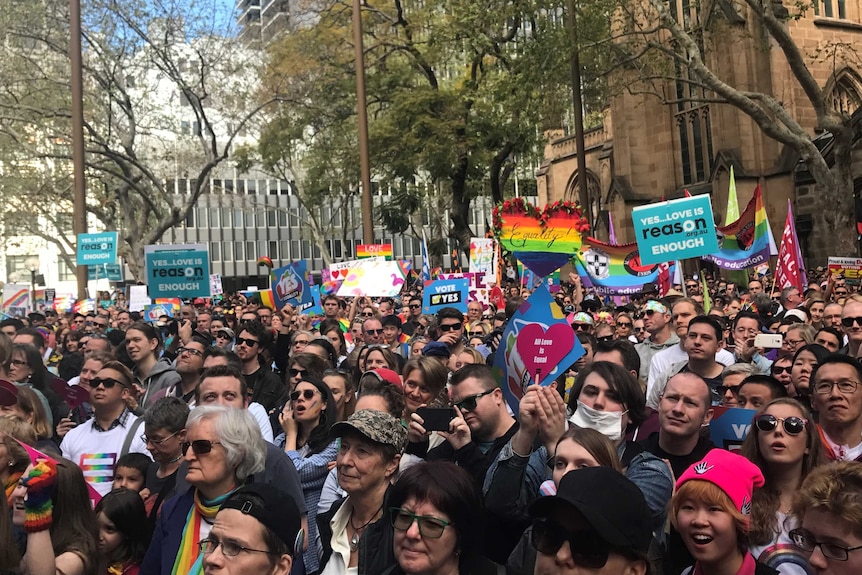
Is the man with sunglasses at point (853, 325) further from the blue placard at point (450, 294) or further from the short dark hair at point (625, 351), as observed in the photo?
the blue placard at point (450, 294)

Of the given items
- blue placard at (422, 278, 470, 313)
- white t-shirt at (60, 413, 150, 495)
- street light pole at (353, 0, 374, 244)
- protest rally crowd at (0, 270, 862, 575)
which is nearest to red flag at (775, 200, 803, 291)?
blue placard at (422, 278, 470, 313)

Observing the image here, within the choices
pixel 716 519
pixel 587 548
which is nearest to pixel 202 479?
pixel 587 548

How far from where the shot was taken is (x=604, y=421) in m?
4.48

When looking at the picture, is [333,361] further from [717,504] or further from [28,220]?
[28,220]

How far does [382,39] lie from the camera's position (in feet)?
85.7

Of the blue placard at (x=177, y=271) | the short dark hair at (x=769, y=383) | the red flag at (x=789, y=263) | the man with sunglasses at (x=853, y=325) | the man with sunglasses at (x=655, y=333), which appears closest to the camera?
the short dark hair at (x=769, y=383)

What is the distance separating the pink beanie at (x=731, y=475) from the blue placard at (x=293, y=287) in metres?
10.9

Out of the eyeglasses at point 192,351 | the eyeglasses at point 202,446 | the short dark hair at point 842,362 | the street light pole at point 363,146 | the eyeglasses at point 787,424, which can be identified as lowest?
the eyeglasses at point 787,424

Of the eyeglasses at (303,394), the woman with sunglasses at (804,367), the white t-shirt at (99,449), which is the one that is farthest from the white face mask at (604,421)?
the white t-shirt at (99,449)

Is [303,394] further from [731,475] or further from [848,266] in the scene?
[848,266]

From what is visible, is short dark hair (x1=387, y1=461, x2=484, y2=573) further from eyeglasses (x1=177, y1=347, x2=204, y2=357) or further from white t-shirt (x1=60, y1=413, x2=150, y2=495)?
eyeglasses (x1=177, y1=347, x2=204, y2=357)

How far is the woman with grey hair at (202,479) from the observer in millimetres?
3832

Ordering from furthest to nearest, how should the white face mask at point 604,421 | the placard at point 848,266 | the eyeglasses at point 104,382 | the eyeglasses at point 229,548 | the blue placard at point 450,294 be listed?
1. the placard at point 848,266
2. the blue placard at point 450,294
3. the eyeglasses at point 104,382
4. the white face mask at point 604,421
5. the eyeglasses at point 229,548

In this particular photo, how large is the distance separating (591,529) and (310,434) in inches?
114
